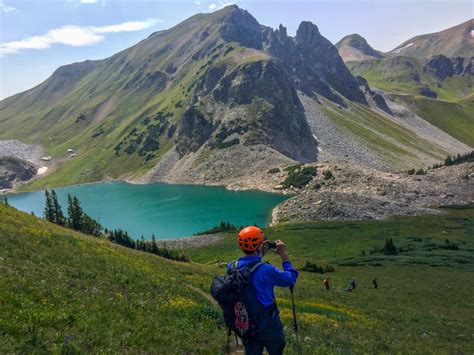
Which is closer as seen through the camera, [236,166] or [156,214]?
[156,214]

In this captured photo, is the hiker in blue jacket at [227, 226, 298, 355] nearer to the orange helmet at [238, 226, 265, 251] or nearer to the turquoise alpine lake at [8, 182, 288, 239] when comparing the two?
the orange helmet at [238, 226, 265, 251]

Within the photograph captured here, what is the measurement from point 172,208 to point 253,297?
14020 centimetres

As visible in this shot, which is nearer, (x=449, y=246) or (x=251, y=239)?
(x=251, y=239)

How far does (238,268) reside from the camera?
9500 mm

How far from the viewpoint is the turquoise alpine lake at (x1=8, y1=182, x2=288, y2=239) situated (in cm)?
12106

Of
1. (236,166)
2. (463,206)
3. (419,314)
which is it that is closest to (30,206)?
(236,166)

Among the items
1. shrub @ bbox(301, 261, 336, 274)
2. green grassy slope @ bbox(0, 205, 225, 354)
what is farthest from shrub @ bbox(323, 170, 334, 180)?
green grassy slope @ bbox(0, 205, 225, 354)

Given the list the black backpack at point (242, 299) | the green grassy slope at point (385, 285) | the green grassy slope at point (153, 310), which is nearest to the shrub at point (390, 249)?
the green grassy slope at point (385, 285)

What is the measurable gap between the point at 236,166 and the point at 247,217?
234ft

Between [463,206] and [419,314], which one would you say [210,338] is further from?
[463,206]

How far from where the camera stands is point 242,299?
9312mm

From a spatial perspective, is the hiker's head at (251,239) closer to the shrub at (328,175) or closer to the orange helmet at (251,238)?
the orange helmet at (251,238)

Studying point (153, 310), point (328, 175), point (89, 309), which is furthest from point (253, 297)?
point (328, 175)

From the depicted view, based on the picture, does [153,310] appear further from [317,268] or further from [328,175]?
[328,175]
